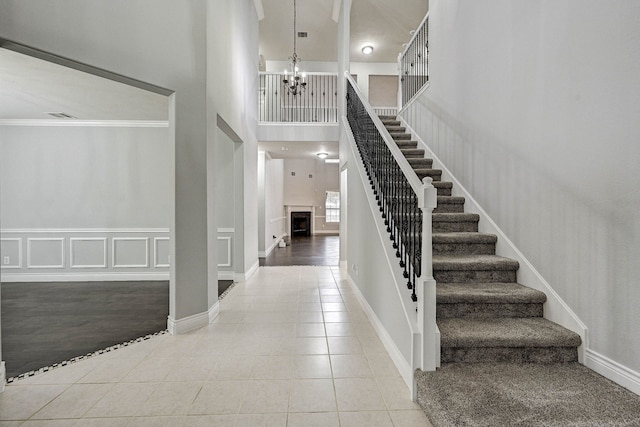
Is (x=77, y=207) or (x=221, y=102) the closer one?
(x=221, y=102)

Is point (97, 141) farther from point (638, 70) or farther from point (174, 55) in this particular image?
point (638, 70)

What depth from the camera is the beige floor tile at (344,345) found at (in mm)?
2867

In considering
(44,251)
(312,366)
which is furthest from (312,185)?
(312,366)

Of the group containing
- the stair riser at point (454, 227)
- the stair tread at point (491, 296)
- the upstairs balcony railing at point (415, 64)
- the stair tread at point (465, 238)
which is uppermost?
the upstairs balcony railing at point (415, 64)

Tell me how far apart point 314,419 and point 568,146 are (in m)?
2.58

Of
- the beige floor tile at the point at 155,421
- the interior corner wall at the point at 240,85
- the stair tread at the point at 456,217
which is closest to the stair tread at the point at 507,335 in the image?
the stair tread at the point at 456,217

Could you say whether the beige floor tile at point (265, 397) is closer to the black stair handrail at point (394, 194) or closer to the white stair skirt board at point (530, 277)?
the black stair handrail at point (394, 194)

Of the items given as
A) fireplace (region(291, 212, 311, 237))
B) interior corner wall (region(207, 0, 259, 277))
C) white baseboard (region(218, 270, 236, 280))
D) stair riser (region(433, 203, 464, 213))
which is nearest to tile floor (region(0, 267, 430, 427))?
stair riser (region(433, 203, 464, 213))

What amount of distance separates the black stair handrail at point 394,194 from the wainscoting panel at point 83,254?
12.8 ft

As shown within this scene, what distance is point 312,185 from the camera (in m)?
15.4

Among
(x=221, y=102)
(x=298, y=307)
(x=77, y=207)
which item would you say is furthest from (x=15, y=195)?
(x=298, y=307)

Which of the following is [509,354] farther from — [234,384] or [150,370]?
[150,370]

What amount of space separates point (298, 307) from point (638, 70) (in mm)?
3760

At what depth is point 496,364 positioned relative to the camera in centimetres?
215
